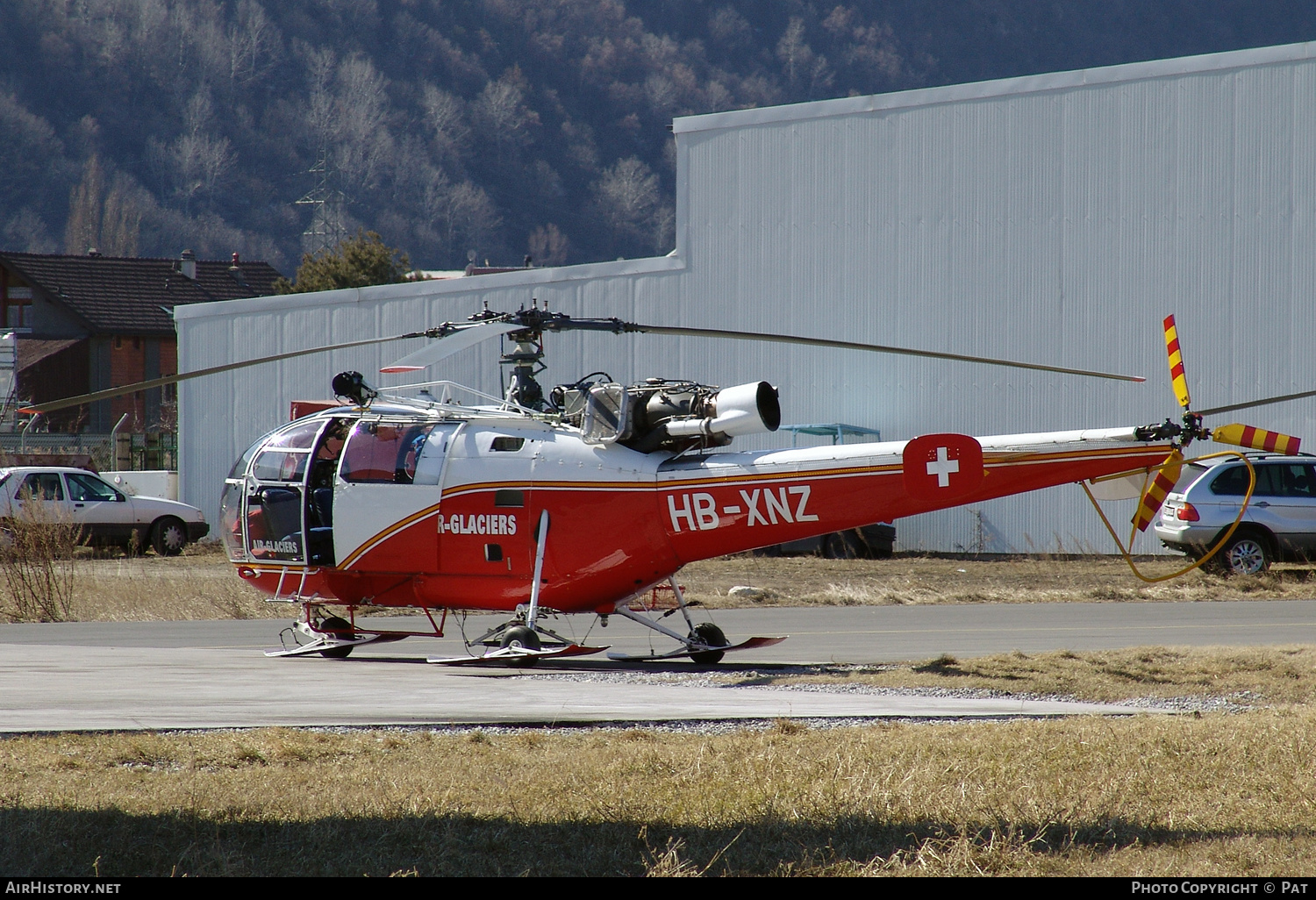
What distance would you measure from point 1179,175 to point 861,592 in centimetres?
1148

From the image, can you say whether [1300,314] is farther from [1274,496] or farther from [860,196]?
[860,196]

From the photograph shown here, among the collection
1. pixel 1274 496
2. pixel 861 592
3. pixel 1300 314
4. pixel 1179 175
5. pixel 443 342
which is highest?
pixel 1179 175

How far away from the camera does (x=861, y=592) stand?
1983cm

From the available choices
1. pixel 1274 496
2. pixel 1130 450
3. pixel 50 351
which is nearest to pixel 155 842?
pixel 1130 450

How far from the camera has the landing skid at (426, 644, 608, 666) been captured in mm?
11648

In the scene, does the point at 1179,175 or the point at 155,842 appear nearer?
the point at 155,842

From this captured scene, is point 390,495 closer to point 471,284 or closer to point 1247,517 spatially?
point 1247,517

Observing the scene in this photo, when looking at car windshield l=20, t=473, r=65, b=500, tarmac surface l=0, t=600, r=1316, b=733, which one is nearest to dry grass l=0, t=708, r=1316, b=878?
tarmac surface l=0, t=600, r=1316, b=733

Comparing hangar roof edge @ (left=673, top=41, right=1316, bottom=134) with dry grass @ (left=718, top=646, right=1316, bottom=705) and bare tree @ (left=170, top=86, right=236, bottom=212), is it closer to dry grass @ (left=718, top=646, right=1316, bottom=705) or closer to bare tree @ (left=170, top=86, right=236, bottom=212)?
dry grass @ (left=718, top=646, right=1316, bottom=705)

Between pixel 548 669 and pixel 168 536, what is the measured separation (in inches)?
743

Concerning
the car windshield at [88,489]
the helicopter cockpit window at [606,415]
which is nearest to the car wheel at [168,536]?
the car windshield at [88,489]

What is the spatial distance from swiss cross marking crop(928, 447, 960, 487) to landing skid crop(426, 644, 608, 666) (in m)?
3.30

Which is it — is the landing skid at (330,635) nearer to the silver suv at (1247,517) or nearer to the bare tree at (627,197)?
the silver suv at (1247,517)

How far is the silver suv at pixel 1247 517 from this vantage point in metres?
21.0
